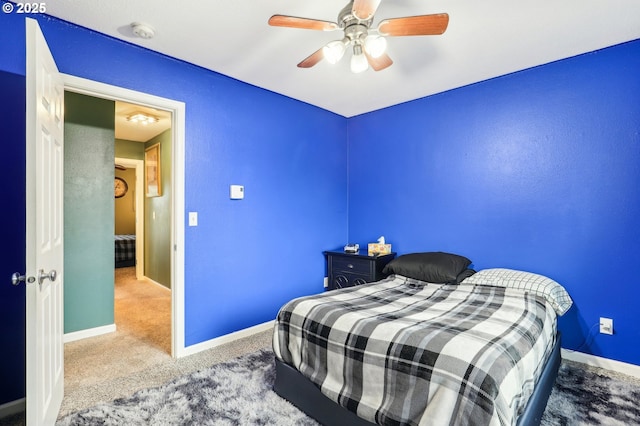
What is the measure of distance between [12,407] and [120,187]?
6.66m

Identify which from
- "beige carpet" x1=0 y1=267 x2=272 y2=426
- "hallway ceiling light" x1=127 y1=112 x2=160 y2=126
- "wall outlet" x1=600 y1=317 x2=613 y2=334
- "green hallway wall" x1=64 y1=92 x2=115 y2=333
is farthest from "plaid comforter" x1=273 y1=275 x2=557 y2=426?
"hallway ceiling light" x1=127 y1=112 x2=160 y2=126

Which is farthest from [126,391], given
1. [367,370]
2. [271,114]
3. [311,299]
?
[271,114]

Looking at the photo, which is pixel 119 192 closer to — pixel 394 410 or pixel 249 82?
pixel 249 82

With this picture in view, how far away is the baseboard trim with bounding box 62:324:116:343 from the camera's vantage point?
3033mm

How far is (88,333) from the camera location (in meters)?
3.15

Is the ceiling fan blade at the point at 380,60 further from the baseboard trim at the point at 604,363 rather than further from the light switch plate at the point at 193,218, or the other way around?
the baseboard trim at the point at 604,363

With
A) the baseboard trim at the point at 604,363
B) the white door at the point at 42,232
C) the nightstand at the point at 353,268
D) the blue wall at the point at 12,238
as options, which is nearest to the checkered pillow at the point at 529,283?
the baseboard trim at the point at 604,363

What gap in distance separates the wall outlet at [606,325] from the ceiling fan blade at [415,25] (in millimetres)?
2499

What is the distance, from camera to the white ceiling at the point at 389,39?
1978 millimetres

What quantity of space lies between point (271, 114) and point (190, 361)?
2.42m

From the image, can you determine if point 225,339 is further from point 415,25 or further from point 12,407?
point 415,25

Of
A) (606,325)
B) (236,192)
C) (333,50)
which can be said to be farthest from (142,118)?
(606,325)

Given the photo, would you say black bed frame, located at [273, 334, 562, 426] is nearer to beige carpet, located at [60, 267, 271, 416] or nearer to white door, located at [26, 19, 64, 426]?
beige carpet, located at [60, 267, 271, 416]

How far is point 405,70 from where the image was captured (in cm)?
287
